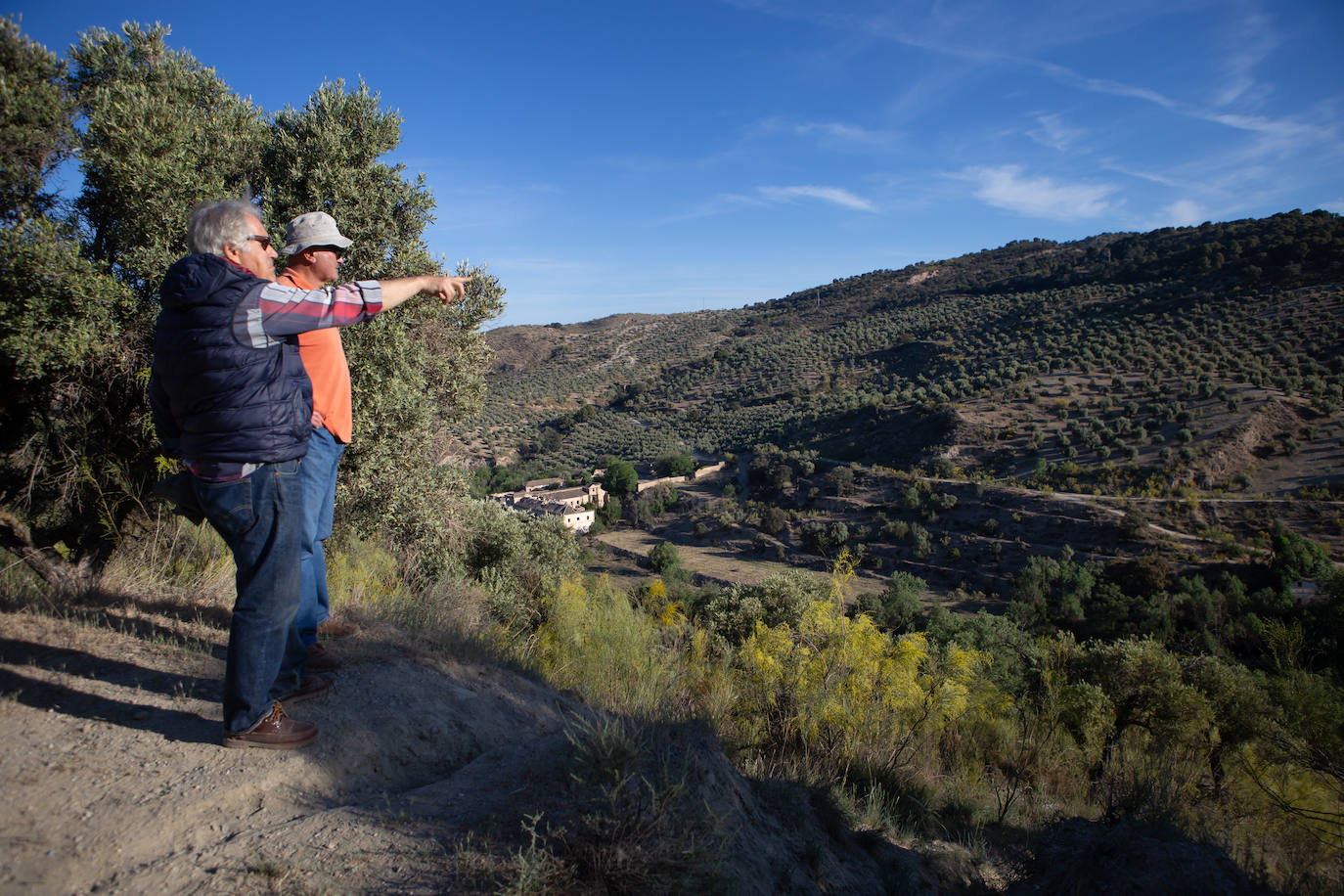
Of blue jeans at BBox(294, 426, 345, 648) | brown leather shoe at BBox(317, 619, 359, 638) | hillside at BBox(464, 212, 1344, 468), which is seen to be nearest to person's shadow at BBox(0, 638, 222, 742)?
blue jeans at BBox(294, 426, 345, 648)

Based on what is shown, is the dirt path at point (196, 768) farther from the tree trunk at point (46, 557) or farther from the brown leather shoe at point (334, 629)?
the tree trunk at point (46, 557)

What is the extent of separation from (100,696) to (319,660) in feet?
2.71

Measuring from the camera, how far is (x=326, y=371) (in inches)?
111

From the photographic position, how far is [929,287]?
66.5m

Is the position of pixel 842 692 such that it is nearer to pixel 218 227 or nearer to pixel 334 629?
pixel 334 629

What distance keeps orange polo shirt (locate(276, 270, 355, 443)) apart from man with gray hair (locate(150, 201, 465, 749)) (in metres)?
0.40

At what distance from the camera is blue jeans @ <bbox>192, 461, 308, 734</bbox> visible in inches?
85.4

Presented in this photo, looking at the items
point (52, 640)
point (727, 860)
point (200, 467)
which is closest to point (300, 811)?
point (200, 467)

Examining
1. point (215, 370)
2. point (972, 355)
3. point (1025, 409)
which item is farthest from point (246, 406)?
point (972, 355)

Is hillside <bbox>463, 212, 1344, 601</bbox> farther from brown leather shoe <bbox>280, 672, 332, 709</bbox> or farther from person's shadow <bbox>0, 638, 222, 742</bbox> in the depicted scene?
brown leather shoe <bbox>280, 672, 332, 709</bbox>

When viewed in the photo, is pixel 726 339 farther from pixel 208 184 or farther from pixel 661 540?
pixel 208 184

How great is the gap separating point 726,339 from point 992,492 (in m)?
47.5

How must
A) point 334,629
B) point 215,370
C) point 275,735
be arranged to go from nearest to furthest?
point 215,370 → point 275,735 → point 334,629

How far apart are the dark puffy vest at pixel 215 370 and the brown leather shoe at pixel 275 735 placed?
1022 millimetres
